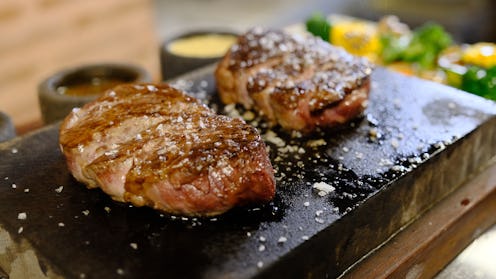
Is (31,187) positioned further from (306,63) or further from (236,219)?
(306,63)

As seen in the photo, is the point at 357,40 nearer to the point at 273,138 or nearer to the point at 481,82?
the point at 481,82

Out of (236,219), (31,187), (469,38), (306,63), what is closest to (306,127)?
(306,63)

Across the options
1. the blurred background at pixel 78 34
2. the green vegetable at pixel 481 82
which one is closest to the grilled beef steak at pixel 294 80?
the green vegetable at pixel 481 82

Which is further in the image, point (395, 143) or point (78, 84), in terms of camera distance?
point (78, 84)

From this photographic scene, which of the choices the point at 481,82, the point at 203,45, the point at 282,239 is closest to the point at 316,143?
the point at 282,239

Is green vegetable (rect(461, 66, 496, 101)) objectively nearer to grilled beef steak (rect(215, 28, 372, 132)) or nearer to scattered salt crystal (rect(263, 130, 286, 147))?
grilled beef steak (rect(215, 28, 372, 132))

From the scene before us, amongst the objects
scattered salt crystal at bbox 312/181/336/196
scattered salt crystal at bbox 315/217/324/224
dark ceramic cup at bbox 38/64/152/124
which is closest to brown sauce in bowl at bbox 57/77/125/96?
dark ceramic cup at bbox 38/64/152/124
